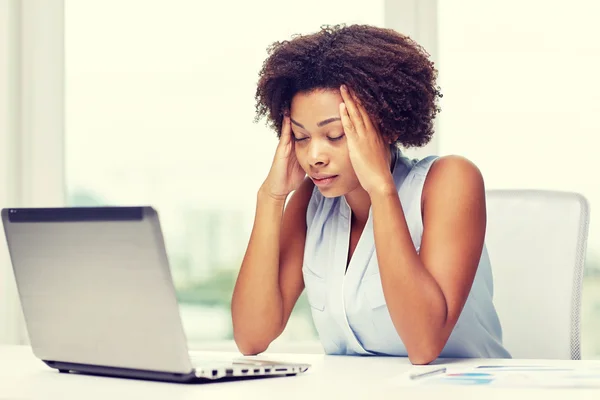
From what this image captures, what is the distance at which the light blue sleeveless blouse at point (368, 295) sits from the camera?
1.56m

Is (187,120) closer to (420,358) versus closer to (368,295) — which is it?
(368,295)

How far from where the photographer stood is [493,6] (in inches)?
110

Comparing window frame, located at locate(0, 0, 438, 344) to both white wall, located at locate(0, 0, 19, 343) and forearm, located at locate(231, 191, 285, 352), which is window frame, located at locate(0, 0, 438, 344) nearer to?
A: white wall, located at locate(0, 0, 19, 343)

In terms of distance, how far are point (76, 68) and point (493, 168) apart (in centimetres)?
148

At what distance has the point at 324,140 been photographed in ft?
5.01

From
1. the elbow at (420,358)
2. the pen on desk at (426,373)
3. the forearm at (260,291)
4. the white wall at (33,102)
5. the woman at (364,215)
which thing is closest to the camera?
the pen on desk at (426,373)

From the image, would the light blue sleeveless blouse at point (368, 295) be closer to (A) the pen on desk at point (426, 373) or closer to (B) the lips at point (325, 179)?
(B) the lips at point (325, 179)

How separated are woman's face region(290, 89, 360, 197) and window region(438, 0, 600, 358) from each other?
50.4 inches

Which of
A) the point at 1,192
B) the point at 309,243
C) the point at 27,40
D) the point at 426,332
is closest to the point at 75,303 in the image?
the point at 426,332

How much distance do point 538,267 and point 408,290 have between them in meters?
0.45

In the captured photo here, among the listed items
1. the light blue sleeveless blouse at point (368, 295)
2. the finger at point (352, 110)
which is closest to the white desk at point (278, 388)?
the light blue sleeveless blouse at point (368, 295)

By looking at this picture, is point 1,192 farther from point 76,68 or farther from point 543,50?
point 543,50

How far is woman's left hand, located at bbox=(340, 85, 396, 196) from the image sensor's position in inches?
57.7

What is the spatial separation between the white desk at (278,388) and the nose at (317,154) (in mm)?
452
